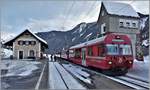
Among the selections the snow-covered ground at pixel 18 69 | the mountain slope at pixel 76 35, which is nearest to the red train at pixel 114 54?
the snow-covered ground at pixel 18 69

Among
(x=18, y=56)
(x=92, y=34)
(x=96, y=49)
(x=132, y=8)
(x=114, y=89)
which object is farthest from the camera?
(x=18, y=56)

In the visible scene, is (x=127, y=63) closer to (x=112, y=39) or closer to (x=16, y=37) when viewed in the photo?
(x=112, y=39)

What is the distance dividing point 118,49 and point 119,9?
2267cm

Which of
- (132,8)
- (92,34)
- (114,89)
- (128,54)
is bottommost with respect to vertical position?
(114,89)

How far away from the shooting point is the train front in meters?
18.1

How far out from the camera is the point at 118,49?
61.4 ft

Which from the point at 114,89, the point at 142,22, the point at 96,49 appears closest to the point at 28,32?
the point at 142,22

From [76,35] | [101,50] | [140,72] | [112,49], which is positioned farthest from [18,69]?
[76,35]

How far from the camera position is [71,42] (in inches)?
1807

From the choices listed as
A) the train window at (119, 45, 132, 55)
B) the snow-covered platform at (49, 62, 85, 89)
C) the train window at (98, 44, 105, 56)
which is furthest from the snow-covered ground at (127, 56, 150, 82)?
the snow-covered platform at (49, 62, 85, 89)

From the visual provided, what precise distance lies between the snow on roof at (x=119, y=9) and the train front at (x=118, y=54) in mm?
20831

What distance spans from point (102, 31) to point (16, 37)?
1878 centimetres

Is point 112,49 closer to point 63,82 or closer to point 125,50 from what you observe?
point 125,50

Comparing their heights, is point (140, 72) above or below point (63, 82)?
above
